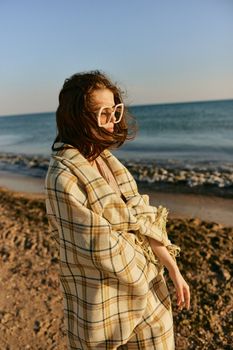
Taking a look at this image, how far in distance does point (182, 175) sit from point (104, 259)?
9171mm

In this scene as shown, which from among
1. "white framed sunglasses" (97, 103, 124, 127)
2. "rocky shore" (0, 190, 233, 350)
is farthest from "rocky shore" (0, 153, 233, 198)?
"white framed sunglasses" (97, 103, 124, 127)

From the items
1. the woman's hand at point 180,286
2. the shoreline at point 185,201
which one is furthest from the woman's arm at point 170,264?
the shoreline at point 185,201

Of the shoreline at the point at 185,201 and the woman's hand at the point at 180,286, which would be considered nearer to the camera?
the woman's hand at the point at 180,286

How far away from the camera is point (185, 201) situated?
8109 mm

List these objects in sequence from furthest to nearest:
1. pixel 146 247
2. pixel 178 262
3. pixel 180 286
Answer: pixel 178 262, pixel 180 286, pixel 146 247

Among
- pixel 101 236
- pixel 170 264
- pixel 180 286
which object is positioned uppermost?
pixel 101 236

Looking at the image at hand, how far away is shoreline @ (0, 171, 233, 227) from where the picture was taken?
700 centimetres

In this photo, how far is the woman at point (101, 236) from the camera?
1643 millimetres

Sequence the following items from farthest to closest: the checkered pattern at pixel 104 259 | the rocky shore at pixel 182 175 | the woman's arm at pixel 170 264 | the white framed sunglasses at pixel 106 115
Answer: the rocky shore at pixel 182 175 < the woman's arm at pixel 170 264 < the white framed sunglasses at pixel 106 115 < the checkered pattern at pixel 104 259

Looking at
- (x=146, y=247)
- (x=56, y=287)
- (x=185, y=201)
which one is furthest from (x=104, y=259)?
(x=185, y=201)

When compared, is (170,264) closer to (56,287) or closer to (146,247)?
(146,247)

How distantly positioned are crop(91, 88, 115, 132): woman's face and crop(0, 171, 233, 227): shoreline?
498 centimetres

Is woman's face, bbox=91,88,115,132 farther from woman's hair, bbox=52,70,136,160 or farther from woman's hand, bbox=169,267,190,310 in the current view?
woman's hand, bbox=169,267,190,310

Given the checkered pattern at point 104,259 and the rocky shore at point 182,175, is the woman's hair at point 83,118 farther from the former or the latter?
the rocky shore at point 182,175
